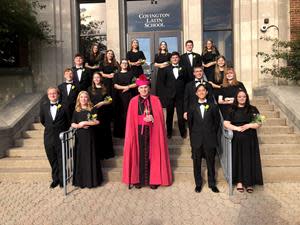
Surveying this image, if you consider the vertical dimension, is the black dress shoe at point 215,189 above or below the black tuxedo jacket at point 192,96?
below

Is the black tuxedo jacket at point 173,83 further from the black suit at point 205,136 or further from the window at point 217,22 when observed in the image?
the window at point 217,22

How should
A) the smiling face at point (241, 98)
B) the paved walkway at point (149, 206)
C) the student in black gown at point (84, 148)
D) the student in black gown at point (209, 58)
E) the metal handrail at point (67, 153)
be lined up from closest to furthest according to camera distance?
1. the paved walkway at point (149, 206)
2. the smiling face at point (241, 98)
3. the metal handrail at point (67, 153)
4. the student in black gown at point (84, 148)
5. the student in black gown at point (209, 58)

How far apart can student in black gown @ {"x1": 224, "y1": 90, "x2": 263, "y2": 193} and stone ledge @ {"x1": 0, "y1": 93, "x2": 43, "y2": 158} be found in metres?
5.21

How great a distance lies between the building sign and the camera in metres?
12.7

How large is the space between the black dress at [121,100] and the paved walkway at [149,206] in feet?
5.86

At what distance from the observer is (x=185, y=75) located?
26.2 feet

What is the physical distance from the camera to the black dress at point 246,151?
6.11 meters

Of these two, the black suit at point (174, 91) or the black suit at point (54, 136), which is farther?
the black suit at point (174, 91)

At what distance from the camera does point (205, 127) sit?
20.1ft

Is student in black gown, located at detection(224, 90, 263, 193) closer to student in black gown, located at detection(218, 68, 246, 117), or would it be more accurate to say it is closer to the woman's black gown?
student in black gown, located at detection(218, 68, 246, 117)

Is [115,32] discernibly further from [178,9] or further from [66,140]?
[66,140]

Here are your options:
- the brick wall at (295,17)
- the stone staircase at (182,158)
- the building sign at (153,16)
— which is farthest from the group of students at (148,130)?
the building sign at (153,16)

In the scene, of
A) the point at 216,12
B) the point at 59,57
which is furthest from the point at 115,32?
the point at 216,12

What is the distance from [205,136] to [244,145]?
0.68 m
